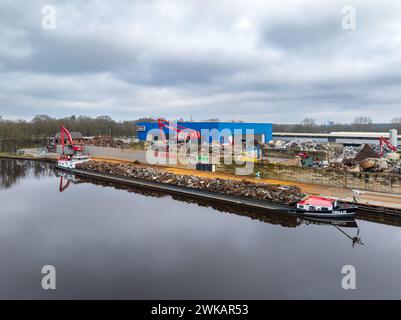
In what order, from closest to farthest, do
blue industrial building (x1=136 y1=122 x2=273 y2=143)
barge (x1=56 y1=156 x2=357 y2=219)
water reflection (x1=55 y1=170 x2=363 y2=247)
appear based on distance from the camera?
water reflection (x1=55 y1=170 x2=363 y2=247)
barge (x1=56 y1=156 x2=357 y2=219)
blue industrial building (x1=136 y1=122 x2=273 y2=143)

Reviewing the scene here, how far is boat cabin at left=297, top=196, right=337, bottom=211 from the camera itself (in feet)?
54.3

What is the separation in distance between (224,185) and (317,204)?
292 inches

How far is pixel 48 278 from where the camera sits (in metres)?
9.83

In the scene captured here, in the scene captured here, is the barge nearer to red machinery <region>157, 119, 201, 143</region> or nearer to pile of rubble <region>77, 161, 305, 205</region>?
pile of rubble <region>77, 161, 305, 205</region>

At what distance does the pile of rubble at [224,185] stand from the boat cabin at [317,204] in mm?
1061

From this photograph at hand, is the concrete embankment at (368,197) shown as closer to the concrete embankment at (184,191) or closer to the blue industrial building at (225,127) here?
the concrete embankment at (184,191)

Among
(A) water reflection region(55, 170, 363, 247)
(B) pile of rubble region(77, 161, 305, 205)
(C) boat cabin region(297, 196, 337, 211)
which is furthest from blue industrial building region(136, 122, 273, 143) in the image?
(C) boat cabin region(297, 196, 337, 211)

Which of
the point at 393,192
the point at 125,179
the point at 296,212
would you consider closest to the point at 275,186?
the point at 296,212

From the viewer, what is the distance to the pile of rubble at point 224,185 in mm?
19125

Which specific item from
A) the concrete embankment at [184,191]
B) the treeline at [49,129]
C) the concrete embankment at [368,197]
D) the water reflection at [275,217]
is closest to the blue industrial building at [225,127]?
the concrete embankment at [184,191]

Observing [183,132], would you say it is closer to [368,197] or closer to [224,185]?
[224,185]

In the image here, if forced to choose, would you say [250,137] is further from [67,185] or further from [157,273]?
[157,273]

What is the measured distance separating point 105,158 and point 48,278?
3119cm

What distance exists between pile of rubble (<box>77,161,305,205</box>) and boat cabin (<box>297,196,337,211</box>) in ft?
3.48
